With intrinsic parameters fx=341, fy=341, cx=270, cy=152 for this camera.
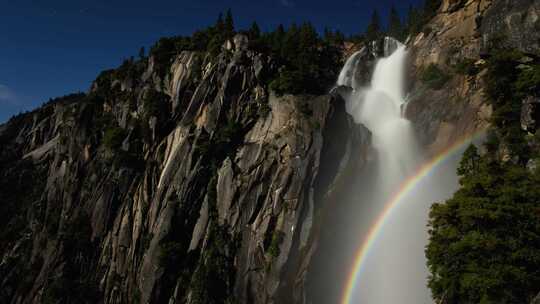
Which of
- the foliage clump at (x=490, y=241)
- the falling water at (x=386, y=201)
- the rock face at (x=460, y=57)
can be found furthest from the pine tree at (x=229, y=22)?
the foliage clump at (x=490, y=241)

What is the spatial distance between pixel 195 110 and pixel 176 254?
76.6 ft

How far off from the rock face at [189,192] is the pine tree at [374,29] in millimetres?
67604

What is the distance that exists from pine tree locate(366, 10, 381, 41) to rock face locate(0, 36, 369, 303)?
67.6 metres

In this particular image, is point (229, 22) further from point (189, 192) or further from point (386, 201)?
point (386, 201)

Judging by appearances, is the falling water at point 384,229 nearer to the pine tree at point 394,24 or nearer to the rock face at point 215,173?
the rock face at point 215,173

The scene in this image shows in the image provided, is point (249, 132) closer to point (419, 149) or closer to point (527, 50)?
point (419, 149)

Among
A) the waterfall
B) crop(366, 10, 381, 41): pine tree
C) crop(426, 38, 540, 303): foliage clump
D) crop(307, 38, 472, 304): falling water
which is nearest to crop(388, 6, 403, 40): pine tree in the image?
crop(366, 10, 381, 41): pine tree

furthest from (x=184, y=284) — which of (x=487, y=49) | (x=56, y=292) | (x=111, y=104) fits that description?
(x=487, y=49)

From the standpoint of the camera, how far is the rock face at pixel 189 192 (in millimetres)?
42469

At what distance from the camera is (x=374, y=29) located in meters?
118

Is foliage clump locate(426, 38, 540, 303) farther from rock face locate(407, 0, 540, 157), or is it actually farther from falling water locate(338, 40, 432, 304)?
rock face locate(407, 0, 540, 157)

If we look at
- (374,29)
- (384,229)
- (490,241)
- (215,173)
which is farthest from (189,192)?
(374,29)

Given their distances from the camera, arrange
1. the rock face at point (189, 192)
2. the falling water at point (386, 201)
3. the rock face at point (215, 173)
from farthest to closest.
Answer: the rock face at point (189, 192) → the rock face at point (215, 173) → the falling water at point (386, 201)

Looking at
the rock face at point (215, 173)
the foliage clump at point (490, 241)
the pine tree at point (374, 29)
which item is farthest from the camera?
the pine tree at point (374, 29)
